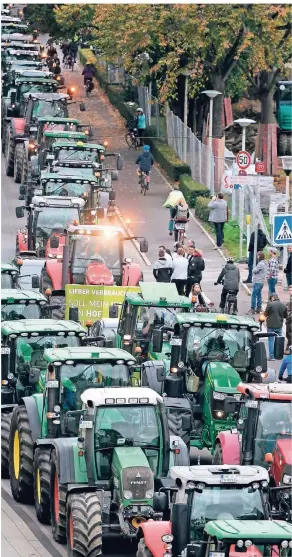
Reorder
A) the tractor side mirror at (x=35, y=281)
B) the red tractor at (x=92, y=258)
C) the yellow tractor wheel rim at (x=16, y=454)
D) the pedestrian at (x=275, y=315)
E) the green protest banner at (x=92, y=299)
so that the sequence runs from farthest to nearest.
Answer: the red tractor at (x=92, y=258) < the tractor side mirror at (x=35, y=281) < the green protest banner at (x=92, y=299) < the pedestrian at (x=275, y=315) < the yellow tractor wheel rim at (x=16, y=454)

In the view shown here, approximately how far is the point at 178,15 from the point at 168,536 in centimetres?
3176

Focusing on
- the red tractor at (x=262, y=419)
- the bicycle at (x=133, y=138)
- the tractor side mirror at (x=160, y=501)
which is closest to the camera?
the tractor side mirror at (x=160, y=501)

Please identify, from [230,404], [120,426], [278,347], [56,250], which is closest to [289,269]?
[56,250]

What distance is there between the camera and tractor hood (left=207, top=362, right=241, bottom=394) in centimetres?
2642

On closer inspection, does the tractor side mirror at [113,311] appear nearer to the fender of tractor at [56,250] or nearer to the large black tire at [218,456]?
the fender of tractor at [56,250]

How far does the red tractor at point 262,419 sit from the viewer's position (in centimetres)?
2344

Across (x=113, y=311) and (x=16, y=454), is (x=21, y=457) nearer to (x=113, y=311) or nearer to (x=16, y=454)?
(x=16, y=454)

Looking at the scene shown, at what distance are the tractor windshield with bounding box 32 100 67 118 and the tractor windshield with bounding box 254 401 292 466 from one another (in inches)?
1194

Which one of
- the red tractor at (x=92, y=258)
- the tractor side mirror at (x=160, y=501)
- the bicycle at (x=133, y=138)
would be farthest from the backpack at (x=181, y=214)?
the tractor side mirror at (x=160, y=501)

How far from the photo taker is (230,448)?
24.3m

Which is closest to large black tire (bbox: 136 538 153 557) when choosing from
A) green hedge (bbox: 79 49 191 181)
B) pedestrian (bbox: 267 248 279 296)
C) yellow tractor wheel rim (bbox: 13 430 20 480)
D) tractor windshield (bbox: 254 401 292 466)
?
tractor windshield (bbox: 254 401 292 466)

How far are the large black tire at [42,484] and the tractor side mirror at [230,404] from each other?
242cm

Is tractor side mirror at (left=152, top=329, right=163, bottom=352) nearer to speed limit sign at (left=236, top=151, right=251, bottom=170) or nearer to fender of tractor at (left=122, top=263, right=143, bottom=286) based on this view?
fender of tractor at (left=122, top=263, right=143, bottom=286)

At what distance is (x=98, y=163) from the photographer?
4544 centimetres
